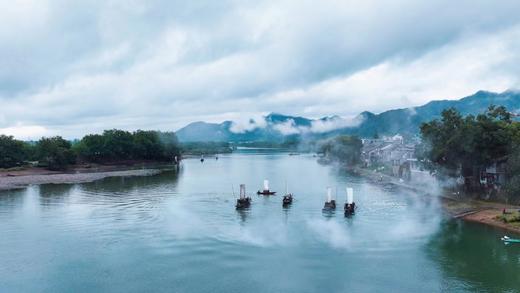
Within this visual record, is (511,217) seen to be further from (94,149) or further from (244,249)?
(94,149)

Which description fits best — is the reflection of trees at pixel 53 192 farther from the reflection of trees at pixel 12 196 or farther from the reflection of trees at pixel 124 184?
the reflection of trees at pixel 124 184

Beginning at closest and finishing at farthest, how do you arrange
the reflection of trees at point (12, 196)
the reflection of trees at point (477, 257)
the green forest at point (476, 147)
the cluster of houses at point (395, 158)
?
the reflection of trees at point (477, 257) → the green forest at point (476, 147) → the reflection of trees at point (12, 196) → the cluster of houses at point (395, 158)

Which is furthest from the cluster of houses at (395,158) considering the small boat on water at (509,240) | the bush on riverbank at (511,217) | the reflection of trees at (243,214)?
the small boat on water at (509,240)

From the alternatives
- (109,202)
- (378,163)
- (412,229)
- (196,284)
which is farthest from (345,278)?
(378,163)

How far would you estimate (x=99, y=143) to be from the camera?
126 metres

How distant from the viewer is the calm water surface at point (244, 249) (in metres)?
28.2

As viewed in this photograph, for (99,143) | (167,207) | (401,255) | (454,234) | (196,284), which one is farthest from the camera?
(99,143)

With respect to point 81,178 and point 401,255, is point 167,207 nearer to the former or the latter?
point 401,255

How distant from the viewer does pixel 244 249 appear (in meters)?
35.5

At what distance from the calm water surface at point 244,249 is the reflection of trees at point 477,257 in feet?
0.25

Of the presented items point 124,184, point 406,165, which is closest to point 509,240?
point 406,165

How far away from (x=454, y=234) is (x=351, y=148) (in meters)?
91.3

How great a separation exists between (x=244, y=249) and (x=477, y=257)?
17665 mm

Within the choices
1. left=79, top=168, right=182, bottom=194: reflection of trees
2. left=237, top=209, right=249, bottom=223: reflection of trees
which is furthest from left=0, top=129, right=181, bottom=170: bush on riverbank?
left=237, top=209, right=249, bottom=223: reflection of trees
